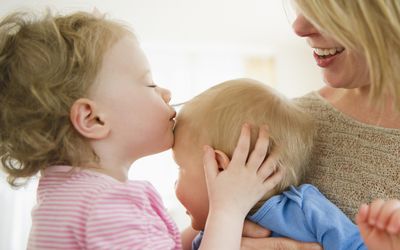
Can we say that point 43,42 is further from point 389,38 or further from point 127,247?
point 389,38

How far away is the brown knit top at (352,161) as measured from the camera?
117 cm

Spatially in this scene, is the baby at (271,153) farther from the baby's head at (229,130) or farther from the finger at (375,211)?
the finger at (375,211)

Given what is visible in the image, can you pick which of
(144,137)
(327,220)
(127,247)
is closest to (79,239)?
(127,247)

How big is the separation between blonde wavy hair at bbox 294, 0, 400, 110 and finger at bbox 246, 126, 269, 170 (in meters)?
0.26

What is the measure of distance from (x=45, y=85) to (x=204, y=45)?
13.5 feet

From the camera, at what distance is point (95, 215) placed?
93 cm

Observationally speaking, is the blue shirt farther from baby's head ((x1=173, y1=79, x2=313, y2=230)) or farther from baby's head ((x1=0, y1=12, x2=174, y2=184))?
baby's head ((x1=0, y1=12, x2=174, y2=184))

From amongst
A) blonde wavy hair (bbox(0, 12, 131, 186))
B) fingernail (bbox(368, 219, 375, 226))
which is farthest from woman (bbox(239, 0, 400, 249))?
blonde wavy hair (bbox(0, 12, 131, 186))

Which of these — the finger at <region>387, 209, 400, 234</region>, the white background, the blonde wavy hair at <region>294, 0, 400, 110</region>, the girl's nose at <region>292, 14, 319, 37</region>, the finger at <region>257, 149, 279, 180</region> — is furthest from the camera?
the white background

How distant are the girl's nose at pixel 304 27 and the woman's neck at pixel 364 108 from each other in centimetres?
A: 23

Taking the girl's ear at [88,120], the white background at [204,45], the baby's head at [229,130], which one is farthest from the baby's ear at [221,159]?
the white background at [204,45]

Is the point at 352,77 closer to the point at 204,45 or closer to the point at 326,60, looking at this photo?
the point at 326,60

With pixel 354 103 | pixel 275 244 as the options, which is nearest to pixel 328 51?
pixel 354 103

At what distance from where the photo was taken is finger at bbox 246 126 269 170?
1098 mm
